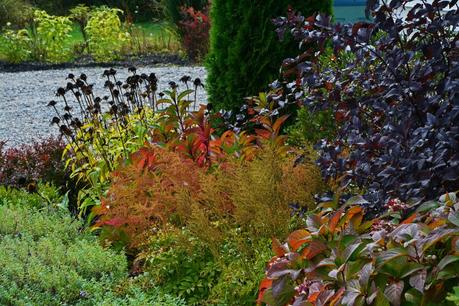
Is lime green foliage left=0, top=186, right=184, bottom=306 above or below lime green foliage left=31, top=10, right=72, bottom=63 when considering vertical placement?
above

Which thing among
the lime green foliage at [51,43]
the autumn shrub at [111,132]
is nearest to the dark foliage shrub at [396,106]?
the autumn shrub at [111,132]

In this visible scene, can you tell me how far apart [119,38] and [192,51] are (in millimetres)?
1242

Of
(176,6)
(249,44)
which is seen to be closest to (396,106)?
(249,44)

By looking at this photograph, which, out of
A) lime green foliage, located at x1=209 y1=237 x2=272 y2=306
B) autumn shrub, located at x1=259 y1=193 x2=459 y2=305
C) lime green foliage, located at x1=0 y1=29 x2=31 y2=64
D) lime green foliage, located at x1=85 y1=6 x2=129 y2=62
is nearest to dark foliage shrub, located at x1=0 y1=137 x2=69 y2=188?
lime green foliage, located at x1=209 y1=237 x2=272 y2=306

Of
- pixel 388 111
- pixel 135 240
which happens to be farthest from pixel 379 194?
pixel 135 240

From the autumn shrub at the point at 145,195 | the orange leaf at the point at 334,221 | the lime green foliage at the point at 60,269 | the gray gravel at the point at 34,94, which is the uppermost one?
the orange leaf at the point at 334,221

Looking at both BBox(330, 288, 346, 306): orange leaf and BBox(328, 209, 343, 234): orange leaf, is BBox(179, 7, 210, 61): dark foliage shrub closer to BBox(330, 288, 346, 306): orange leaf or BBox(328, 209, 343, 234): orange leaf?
BBox(328, 209, 343, 234): orange leaf

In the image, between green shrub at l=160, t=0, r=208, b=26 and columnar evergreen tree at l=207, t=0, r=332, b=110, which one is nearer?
columnar evergreen tree at l=207, t=0, r=332, b=110

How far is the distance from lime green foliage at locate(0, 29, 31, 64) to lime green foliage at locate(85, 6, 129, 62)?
3.26 feet

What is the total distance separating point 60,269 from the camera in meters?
3.31

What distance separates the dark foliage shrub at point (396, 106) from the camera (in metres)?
2.69

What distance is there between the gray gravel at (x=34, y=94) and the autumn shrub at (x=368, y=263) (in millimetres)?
5006

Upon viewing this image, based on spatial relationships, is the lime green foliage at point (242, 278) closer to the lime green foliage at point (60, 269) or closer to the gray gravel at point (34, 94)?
the lime green foliage at point (60, 269)

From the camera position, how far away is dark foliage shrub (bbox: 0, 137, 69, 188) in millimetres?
4910
